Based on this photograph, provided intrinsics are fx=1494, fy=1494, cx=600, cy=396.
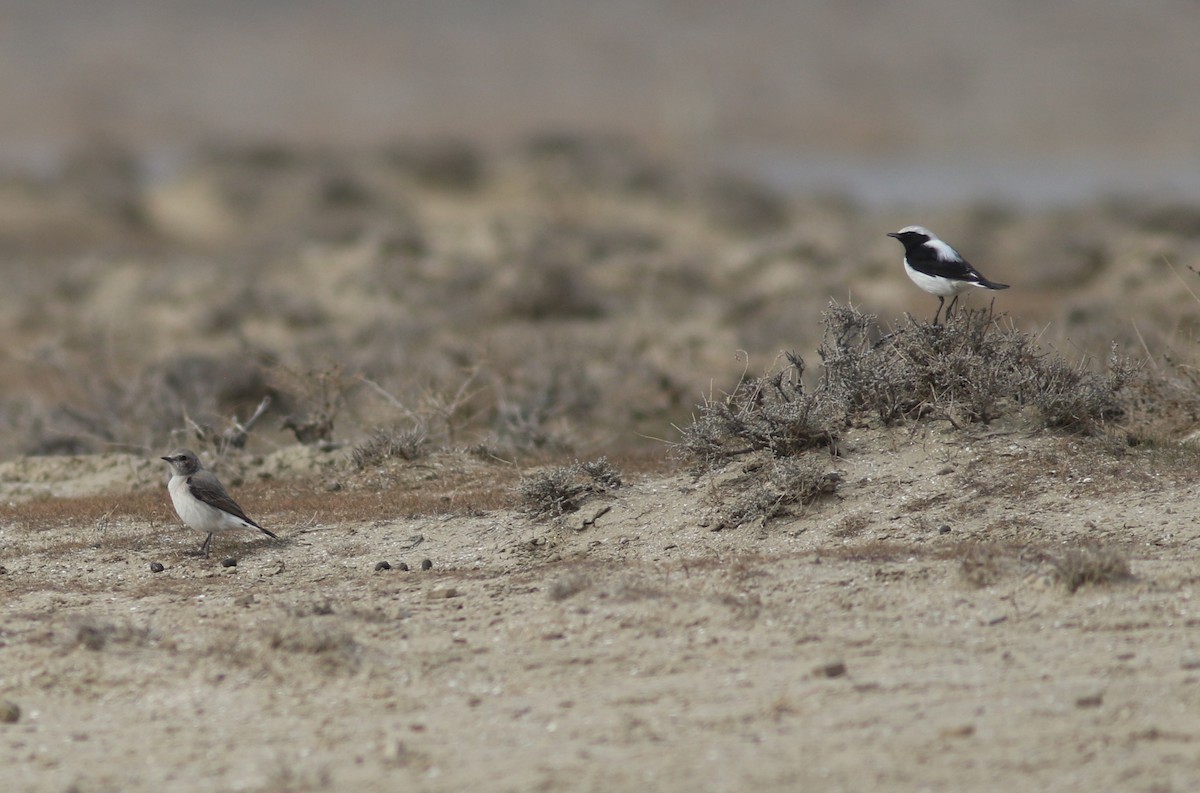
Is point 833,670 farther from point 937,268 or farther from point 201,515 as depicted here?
point 201,515

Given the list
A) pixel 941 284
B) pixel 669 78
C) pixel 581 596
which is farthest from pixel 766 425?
pixel 669 78

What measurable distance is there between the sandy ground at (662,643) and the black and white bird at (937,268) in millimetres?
1001

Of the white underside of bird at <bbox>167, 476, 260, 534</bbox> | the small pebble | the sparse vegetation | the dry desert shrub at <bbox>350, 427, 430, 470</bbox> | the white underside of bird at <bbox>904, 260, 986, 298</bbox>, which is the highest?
the white underside of bird at <bbox>904, 260, 986, 298</bbox>

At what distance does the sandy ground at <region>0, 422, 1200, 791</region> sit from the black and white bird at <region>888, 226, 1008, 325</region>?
100 centimetres

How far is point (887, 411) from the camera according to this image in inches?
420

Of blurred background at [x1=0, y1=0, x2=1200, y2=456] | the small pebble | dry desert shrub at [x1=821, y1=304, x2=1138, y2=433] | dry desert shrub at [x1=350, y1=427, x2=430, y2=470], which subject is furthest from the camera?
blurred background at [x1=0, y1=0, x2=1200, y2=456]

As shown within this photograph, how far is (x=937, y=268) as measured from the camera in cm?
1056

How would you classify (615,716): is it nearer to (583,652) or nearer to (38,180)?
(583,652)

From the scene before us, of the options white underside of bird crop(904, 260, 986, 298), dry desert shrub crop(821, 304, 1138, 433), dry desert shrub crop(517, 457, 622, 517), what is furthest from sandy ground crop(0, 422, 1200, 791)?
white underside of bird crop(904, 260, 986, 298)

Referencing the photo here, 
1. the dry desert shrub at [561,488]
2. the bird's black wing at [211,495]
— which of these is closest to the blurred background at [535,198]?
the dry desert shrub at [561,488]

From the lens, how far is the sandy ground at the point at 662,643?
6.24 meters

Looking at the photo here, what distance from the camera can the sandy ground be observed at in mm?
6238

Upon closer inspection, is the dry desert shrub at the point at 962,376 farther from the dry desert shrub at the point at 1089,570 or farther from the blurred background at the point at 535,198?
the dry desert shrub at the point at 1089,570

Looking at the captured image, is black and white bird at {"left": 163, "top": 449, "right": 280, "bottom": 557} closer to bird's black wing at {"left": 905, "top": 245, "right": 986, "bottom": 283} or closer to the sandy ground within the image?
the sandy ground
